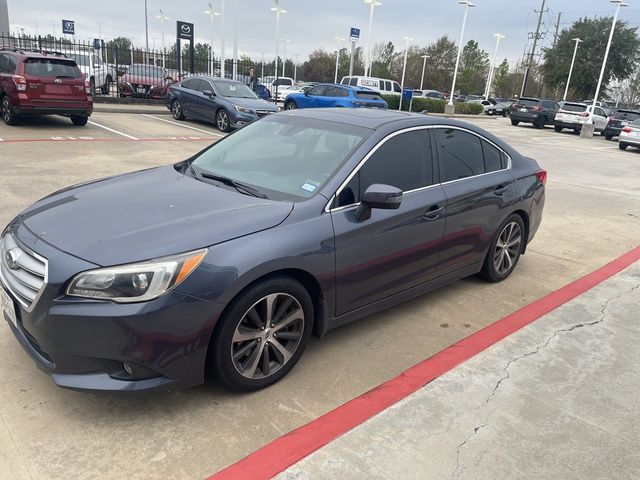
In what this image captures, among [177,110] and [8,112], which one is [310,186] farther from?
[177,110]

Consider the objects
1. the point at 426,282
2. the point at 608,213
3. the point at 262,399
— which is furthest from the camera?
the point at 608,213

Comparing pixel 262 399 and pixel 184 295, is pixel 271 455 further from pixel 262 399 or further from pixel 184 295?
pixel 184 295

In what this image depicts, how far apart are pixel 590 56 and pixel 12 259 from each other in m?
64.2

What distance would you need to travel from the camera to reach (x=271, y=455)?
2566mm

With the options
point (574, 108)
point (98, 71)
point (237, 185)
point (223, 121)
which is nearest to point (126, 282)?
point (237, 185)

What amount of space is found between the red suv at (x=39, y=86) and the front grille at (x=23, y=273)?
34.2 feet

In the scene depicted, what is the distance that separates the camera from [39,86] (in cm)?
1171

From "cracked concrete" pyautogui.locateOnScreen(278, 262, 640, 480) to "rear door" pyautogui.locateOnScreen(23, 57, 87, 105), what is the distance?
11755 mm

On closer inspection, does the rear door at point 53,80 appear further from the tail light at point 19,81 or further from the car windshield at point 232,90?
the car windshield at point 232,90

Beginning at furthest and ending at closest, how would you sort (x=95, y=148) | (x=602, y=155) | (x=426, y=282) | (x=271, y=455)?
(x=602, y=155) < (x=95, y=148) < (x=426, y=282) < (x=271, y=455)

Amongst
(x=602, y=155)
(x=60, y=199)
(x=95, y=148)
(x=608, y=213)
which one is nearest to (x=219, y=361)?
(x=60, y=199)

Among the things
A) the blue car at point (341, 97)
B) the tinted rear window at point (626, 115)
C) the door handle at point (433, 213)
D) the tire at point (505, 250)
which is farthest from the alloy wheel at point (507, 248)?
the tinted rear window at point (626, 115)

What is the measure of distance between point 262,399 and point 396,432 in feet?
2.59

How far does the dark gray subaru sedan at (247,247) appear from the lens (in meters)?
2.55
